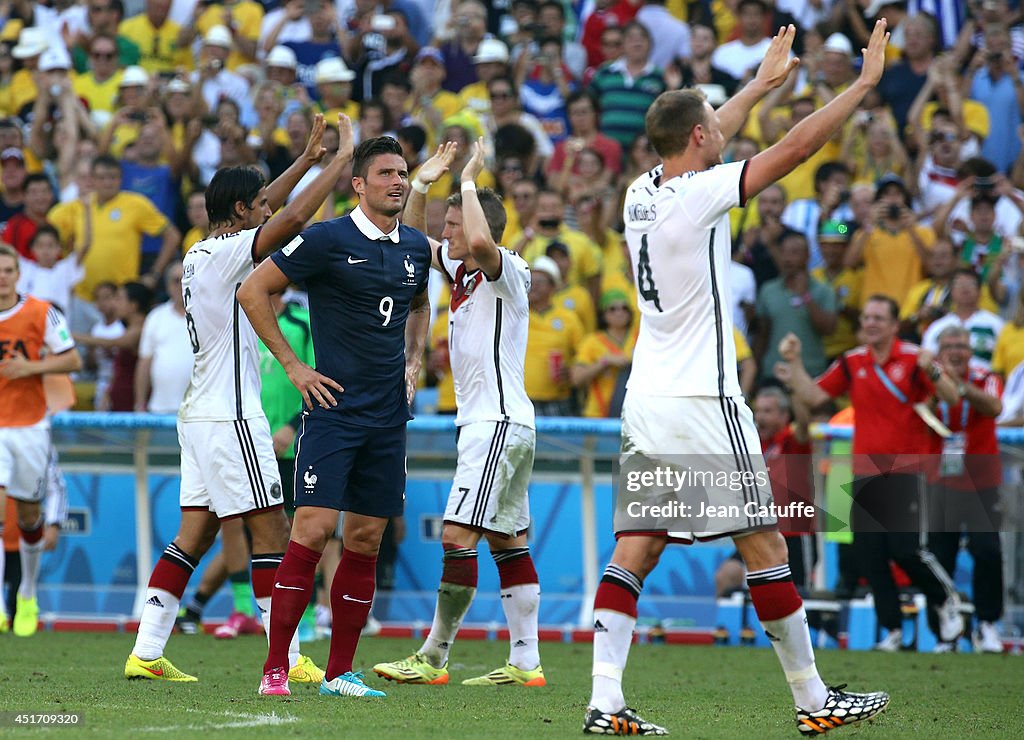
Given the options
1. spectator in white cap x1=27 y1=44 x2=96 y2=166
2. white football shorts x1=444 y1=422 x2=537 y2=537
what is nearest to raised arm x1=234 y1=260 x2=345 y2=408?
white football shorts x1=444 y1=422 x2=537 y2=537

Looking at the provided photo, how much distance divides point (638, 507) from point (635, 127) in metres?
11.2

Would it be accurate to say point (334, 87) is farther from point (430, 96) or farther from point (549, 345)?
point (549, 345)

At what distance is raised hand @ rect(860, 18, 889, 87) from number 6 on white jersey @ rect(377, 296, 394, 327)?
2705mm

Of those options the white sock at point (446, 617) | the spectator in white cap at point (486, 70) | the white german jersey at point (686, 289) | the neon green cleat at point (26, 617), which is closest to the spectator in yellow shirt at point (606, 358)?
the spectator in white cap at point (486, 70)

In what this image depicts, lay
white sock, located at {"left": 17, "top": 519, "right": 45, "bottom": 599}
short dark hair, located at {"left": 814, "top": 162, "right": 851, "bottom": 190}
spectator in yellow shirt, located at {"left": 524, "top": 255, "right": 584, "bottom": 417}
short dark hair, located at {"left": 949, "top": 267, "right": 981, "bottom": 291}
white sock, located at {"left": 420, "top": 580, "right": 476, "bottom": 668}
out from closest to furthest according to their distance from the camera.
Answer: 1. white sock, located at {"left": 420, "top": 580, "right": 476, "bottom": 668}
2. white sock, located at {"left": 17, "top": 519, "right": 45, "bottom": 599}
3. short dark hair, located at {"left": 949, "top": 267, "right": 981, "bottom": 291}
4. spectator in yellow shirt, located at {"left": 524, "top": 255, "right": 584, "bottom": 417}
5. short dark hair, located at {"left": 814, "top": 162, "right": 851, "bottom": 190}

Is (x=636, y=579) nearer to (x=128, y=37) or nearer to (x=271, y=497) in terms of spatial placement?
(x=271, y=497)

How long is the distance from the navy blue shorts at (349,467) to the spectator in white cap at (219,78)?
11291 millimetres

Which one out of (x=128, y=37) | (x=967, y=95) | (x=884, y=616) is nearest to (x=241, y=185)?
(x=884, y=616)

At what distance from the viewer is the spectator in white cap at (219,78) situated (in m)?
18.8

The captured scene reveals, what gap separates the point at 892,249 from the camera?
48.9ft

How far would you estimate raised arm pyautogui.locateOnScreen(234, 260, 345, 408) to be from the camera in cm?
788

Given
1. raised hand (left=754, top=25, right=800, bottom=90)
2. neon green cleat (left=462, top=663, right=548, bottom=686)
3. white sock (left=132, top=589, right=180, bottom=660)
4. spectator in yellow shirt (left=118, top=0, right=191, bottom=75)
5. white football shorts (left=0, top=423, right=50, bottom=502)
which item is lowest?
neon green cleat (left=462, top=663, right=548, bottom=686)

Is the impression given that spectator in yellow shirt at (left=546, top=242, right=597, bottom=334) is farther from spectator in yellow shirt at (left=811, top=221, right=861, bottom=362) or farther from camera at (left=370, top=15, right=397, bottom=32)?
camera at (left=370, top=15, right=397, bottom=32)

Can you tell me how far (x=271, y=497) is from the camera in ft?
28.6
